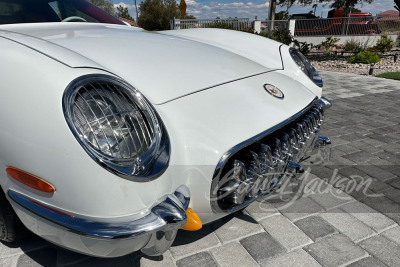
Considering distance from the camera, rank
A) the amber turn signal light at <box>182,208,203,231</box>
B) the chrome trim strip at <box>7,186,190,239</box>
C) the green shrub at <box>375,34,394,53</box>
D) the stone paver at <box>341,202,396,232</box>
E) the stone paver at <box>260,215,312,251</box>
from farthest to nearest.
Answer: the green shrub at <box>375,34,394,53</box>, the stone paver at <box>341,202,396,232</box>, the stone paver at <box>260,215,312,251</box>, the amber turn signal light at <box>182,208,203,231</box>, the chrome trim strip at <box>7,186,190,239</box>

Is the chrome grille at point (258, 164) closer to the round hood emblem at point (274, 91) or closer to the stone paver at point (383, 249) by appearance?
the round hood emblem at point (274, 91)

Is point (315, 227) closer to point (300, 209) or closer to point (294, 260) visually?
point (300, 209)

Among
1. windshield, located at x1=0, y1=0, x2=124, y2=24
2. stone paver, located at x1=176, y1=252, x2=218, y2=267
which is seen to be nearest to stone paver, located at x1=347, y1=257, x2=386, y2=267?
stone paver, located at x1=176, y1=252, x2=218, y2=267

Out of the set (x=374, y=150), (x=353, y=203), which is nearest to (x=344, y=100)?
(x=374, y=150)

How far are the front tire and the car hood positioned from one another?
719 mm

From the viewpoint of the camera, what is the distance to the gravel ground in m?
7.85

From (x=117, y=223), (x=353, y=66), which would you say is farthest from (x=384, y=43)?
(x=117, y=223)

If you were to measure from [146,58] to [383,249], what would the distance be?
155 centimetres

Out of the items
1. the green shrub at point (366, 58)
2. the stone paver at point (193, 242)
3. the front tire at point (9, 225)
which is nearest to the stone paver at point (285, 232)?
the stone paver at point (193, 242)

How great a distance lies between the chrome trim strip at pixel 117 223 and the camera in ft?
3.29

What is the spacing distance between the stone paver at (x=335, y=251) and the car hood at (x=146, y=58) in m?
0.98

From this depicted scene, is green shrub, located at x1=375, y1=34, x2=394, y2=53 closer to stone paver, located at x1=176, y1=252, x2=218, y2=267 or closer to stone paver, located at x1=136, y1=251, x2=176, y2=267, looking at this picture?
stone paver, located at x1=176, y1=252, x2=218, y2=267

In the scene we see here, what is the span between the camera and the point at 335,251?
5.05 feet

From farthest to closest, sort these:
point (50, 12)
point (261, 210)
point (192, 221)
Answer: point (50, 12) < point (261, 210) < point (192, 221)
